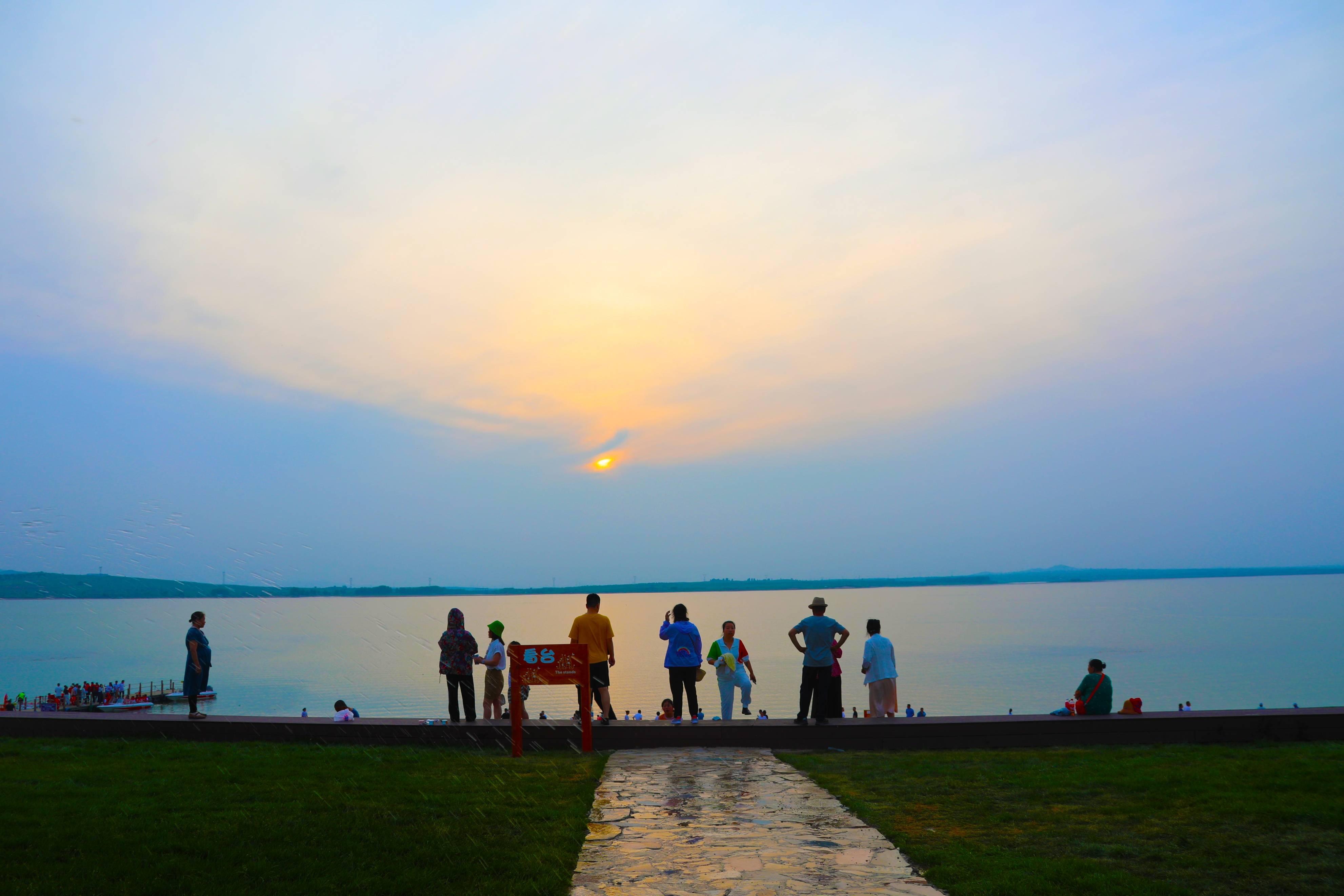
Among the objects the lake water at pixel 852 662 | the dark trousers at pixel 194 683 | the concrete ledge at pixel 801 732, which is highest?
the dark trousers at pixel 194 683

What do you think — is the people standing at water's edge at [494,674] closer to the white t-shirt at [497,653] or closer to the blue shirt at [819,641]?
the white t-shirt at [497,653]

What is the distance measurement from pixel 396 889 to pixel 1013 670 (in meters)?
76.3

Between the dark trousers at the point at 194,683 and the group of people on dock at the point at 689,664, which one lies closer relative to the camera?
the group of people on dock at the point at 689,664

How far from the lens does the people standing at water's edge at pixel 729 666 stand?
12.3m

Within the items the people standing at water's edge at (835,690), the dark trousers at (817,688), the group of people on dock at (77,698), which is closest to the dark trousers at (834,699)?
the people standing at water's edge at (835,690)

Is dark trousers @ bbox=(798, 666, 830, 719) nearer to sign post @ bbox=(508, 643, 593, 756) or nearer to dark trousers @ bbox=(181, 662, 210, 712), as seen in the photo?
sign post @ bbox=(508, 643, 593, 756)

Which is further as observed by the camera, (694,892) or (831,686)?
(831,686)

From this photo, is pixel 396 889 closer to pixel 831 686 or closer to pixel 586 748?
pixel 586 748

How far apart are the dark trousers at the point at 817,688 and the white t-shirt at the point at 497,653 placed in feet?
12.5

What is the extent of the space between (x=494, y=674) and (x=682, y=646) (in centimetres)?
258

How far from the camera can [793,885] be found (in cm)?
498

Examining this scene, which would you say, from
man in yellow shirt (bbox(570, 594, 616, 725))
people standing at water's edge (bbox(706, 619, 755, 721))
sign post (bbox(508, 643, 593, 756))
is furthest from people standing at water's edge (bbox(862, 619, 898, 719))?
sign post (bbox(508, 643, 593, 756))

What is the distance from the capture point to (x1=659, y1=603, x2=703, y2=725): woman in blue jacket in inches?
448

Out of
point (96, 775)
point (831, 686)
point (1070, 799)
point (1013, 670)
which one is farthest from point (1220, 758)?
point (1013, 670)
